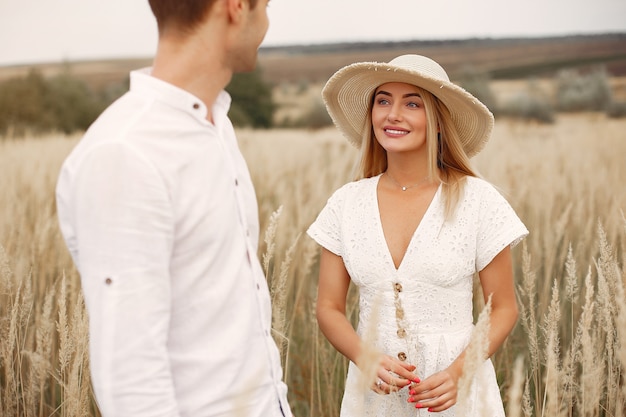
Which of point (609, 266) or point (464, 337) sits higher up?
point (609, 266)

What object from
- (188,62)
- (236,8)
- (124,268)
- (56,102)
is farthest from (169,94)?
(56,102)

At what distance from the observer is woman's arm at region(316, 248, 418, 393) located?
1.75 m

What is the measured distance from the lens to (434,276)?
1910 millimetres

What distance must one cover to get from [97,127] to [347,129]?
1.39m

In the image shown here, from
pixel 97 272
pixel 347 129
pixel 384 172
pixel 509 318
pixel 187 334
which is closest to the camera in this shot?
pixel 97 272

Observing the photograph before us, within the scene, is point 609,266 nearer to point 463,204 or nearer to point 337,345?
point 463,204

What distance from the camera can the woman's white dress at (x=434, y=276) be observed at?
74.9 inches

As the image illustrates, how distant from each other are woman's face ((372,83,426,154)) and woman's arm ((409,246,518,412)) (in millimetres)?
405

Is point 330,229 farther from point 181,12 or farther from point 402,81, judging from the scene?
point 181,12

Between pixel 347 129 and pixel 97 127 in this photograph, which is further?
pixel 347 129

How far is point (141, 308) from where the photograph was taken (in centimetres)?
104

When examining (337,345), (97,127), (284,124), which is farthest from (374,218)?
(284,124)

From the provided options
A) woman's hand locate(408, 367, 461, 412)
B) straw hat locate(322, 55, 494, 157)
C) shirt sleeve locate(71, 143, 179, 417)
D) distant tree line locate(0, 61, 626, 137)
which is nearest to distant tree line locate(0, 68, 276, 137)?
distant tree line locate(0, 61, 626, 137)

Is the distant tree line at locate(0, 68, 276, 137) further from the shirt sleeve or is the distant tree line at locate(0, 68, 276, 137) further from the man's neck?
the shirt sleeve
